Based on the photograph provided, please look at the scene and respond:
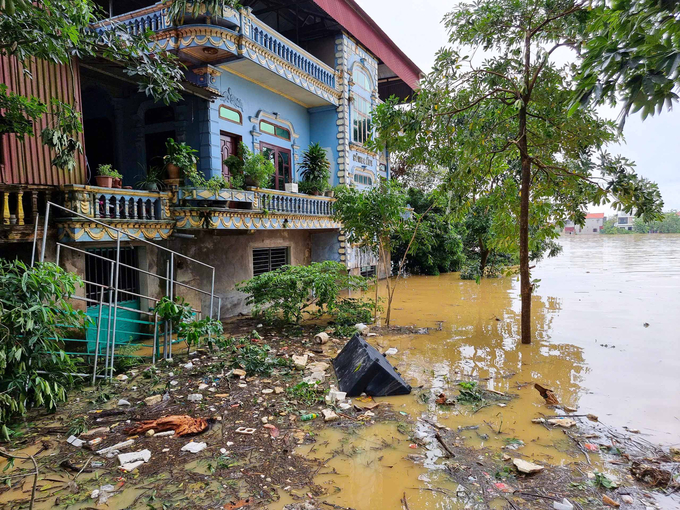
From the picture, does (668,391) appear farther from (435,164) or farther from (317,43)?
(317,43)

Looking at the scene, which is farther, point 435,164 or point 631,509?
point 435,164

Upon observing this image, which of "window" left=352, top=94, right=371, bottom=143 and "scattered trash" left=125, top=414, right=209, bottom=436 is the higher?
"window" left=352, top=94, right=371, bottom=143

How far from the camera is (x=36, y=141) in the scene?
6.84 meters

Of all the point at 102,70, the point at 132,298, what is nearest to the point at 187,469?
the point at 132,298

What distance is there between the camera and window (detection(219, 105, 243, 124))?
10.9 m

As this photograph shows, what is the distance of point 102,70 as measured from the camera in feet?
26.1

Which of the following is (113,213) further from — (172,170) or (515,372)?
(515,372)

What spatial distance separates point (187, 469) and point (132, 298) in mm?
6126

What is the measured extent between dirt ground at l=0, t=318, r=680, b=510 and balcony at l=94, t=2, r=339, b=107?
6.82m

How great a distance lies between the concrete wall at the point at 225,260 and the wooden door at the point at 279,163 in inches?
62.7

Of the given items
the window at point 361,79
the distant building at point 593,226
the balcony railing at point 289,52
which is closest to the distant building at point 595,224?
the distant building at point 593,226

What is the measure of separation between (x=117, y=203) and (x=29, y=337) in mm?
3496

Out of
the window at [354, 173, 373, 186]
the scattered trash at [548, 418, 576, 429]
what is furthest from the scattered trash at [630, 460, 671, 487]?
the window at [354, 173, 373, 186]

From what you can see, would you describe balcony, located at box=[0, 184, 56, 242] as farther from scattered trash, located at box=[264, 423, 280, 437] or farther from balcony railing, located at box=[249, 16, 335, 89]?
balcony railing, located at box=[249, 16, 335, 89]
